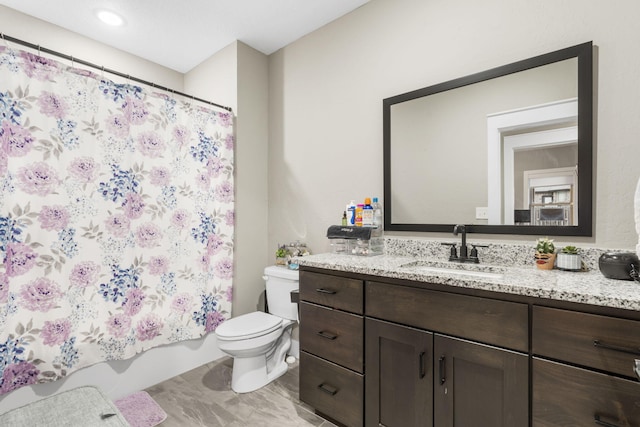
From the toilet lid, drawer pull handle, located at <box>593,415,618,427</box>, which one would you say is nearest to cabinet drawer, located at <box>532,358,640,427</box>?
drawer pull handle, located at <box>593,415,618,427</box>

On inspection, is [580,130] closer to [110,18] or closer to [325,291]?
[325,291]

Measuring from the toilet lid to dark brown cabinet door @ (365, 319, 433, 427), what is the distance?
0.79m

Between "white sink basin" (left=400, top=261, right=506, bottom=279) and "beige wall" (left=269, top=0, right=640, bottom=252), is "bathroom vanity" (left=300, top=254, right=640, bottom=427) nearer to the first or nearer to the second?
"white sink basin" (left=400, top=261, right=506, bottom=279)

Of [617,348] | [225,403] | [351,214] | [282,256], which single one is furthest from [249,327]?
[617,348]

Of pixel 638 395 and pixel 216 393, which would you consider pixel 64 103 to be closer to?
pixel 216 393

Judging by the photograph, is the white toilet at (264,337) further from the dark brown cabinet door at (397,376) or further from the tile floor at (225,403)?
Result: the dark brown cabinet door at (397,376)

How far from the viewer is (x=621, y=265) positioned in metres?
1.14

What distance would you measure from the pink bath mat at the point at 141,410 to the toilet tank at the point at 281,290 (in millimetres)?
923

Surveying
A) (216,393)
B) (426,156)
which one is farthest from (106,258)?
(426,156)

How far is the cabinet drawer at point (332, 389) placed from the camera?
1480 mm

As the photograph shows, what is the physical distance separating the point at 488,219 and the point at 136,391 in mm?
2436

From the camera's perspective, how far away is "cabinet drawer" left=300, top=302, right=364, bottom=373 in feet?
4.85

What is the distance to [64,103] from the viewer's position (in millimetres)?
1672

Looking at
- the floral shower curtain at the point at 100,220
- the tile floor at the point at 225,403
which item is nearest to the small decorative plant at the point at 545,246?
the tile floor at the point at 225,403
